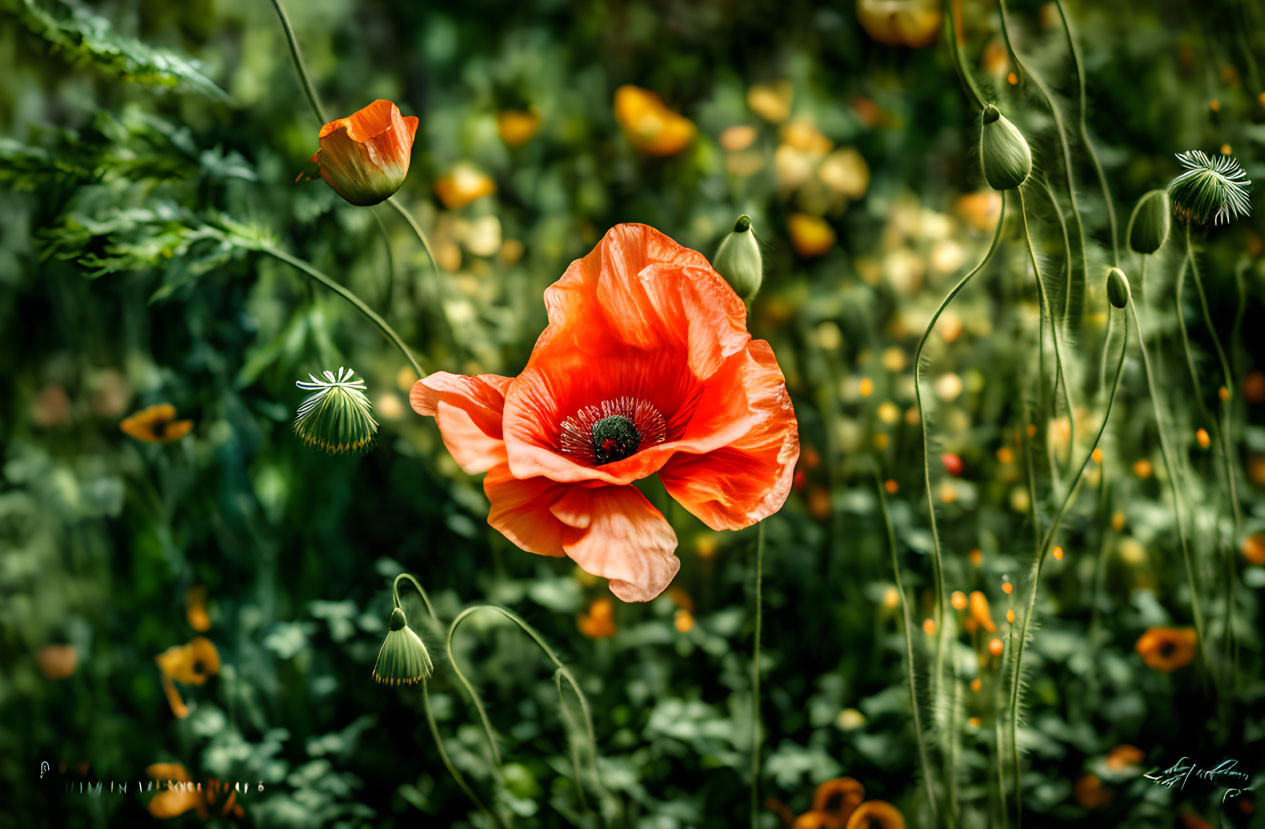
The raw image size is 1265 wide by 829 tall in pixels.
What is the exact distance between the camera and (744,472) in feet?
1.34

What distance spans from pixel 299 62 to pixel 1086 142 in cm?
60

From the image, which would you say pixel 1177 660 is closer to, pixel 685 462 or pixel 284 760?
pixel 685 462


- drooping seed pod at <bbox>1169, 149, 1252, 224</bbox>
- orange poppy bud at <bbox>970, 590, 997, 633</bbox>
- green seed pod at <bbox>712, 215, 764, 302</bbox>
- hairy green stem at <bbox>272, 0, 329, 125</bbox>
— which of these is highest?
hairy green stem at <bbox>272, 0, 329, 125</bbox>

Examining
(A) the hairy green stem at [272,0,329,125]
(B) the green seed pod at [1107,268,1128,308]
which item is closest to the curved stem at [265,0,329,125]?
(A) the hairy green stem at [272,0,329,125]

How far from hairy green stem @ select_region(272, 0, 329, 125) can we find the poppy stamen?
323 millimetres

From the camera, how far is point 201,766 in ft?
1.91

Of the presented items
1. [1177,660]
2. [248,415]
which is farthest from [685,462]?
[1177,660]

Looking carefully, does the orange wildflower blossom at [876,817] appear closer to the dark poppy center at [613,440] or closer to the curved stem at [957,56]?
the dark poppy center at [613,440]

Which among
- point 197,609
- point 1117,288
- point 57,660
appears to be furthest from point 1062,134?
point 57,660

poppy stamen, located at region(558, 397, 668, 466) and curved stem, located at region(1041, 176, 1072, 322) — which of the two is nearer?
poppy stamen, located at region(558, 397, 668, 466)

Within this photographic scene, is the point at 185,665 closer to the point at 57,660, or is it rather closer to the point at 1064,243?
the point at 57,660

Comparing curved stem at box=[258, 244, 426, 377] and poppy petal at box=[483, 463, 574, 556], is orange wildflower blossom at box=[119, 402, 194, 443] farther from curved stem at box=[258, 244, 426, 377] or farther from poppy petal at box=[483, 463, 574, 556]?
poppy petal at box=[483, 463, 574, 556]

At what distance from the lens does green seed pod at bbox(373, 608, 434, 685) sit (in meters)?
0.44

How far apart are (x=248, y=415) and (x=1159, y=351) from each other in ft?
2.36
